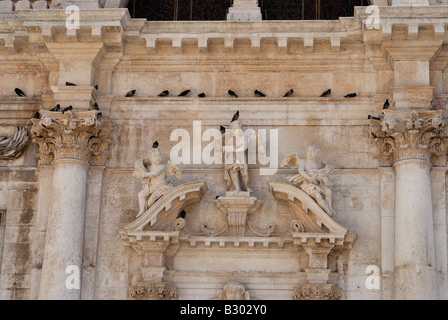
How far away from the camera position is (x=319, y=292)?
58.6 ft

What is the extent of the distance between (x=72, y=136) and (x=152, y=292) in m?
2.86

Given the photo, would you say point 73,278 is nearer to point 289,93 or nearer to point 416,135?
point 289,93

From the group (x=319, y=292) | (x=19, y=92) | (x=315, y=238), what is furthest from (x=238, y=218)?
(x=19, y=92)

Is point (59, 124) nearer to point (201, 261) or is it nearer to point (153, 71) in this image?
point (153, 71)

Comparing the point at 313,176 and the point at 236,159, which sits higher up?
the point at 236,159

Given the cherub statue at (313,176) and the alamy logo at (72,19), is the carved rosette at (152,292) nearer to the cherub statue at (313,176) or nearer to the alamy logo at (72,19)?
the cherub statue at (313,176)

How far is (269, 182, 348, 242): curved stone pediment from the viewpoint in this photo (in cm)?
1795

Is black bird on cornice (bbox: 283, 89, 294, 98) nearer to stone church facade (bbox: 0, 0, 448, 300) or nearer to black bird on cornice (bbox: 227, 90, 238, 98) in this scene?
stone church facade (bbox: 0, 0, 448, 300)

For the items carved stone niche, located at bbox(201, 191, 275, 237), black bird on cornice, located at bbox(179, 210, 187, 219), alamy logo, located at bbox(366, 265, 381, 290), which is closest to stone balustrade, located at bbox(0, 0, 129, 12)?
black bird on cornice, located at bbox(179, 210, 187, 219)

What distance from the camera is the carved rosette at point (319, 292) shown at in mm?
17859

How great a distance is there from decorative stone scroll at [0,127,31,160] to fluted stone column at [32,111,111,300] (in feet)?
0.90

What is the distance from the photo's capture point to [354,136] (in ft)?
62.2

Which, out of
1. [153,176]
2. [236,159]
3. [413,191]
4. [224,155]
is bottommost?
[413,191]
